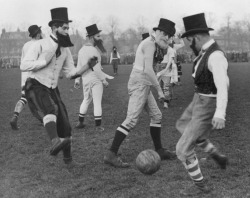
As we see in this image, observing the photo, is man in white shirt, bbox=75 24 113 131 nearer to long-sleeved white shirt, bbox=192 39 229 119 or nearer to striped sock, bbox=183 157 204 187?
striped sock, bbox=183 157 204 187

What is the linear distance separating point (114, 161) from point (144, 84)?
4.19 feet

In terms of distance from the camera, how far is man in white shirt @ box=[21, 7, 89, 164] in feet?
19.9

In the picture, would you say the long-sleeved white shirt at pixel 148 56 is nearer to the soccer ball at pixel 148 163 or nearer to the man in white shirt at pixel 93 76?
the soccer ball at pixel 148 163

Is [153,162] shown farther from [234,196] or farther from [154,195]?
[234,196]

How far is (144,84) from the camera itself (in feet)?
21.9

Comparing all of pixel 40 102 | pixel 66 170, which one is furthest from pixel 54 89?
pixel 66 170

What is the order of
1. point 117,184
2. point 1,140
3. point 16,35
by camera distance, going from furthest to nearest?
point 16,35, point 1,140, point 117,184

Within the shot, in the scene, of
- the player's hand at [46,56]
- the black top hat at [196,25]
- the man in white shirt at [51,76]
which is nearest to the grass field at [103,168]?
the man in white shirt at [51,76]

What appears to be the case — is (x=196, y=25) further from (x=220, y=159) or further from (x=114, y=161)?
(x=114, y=161)

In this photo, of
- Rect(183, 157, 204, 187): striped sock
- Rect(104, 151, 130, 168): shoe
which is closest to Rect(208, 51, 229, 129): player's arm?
Rect(183, 157, 204, 187): striped sock

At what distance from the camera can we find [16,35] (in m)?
126

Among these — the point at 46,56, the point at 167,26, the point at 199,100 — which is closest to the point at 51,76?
the point at 46,56

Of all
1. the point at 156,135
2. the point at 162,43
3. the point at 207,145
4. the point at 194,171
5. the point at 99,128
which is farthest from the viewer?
the point at 99,128

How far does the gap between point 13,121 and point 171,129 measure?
3.48 m
